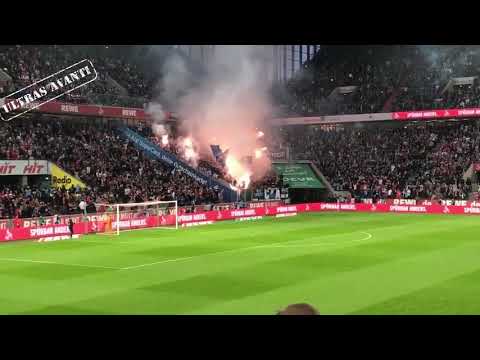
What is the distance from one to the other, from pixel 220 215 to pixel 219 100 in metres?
17.1

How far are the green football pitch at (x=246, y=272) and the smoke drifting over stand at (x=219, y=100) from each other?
73.9ft

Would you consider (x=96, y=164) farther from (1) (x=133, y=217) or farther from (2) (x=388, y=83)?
(2) (x=388, y=83)

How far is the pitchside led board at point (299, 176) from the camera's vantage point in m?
57.2

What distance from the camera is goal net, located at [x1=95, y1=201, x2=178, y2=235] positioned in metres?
34.8

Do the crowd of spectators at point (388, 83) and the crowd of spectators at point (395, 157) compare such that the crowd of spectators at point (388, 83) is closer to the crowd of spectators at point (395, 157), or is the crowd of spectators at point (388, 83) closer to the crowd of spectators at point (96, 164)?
the crowd of spectators at point (395, 157)

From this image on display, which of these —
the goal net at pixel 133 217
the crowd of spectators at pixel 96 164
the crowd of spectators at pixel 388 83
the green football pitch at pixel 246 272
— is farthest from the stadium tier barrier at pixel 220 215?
the crowd of spectators at pixel 388 83

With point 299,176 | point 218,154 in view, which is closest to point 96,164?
point 218,154

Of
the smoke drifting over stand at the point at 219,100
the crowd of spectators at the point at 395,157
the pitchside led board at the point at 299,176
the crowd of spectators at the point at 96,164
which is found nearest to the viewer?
the crowd of spectators at the point at 96,164

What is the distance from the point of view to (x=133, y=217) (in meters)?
36.8

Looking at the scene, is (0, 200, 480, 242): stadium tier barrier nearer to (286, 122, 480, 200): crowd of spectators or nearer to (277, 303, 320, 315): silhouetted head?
(286, 122, 480, 200): crowd of spectators

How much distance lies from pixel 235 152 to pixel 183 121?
5283 mm

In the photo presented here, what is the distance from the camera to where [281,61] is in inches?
2958
